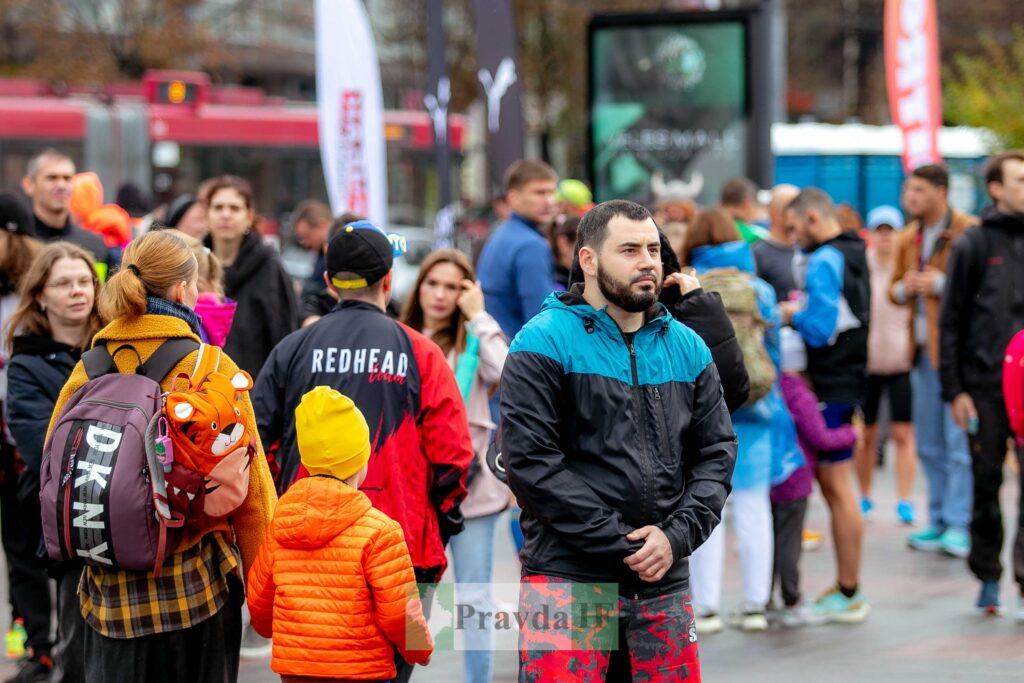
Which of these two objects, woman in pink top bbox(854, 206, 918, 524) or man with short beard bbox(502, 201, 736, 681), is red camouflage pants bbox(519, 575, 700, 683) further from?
woman in pink top bbox(854, 206, 918, 524)

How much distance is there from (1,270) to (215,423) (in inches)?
118

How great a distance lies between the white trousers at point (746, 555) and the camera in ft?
23.2

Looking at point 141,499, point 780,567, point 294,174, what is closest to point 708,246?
point 780,567

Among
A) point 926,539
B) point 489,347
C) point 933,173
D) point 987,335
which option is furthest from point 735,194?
point 489,347

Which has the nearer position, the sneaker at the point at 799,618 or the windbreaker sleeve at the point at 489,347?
the windbreaker sleeve at the point at 489,347

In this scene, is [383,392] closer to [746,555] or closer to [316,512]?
[316,512]

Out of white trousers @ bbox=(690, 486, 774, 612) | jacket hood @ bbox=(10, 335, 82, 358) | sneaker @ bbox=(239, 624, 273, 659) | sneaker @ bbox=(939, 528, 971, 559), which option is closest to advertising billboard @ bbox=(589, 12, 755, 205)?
sneaker @ bbox=(939, 528, 971, 559)

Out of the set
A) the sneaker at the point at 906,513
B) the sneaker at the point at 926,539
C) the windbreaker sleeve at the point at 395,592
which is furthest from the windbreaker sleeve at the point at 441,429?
the sneaker at the point at 906,513

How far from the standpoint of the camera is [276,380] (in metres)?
5.15

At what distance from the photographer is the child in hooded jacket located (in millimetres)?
7465

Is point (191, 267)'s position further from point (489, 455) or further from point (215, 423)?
point (489, 455)

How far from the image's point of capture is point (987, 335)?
24.6 feet

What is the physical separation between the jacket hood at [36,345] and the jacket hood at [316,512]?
194cm

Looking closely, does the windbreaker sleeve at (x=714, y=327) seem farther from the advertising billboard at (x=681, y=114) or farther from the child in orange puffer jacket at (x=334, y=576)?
the advertising billboard at (x=681, y=114)
